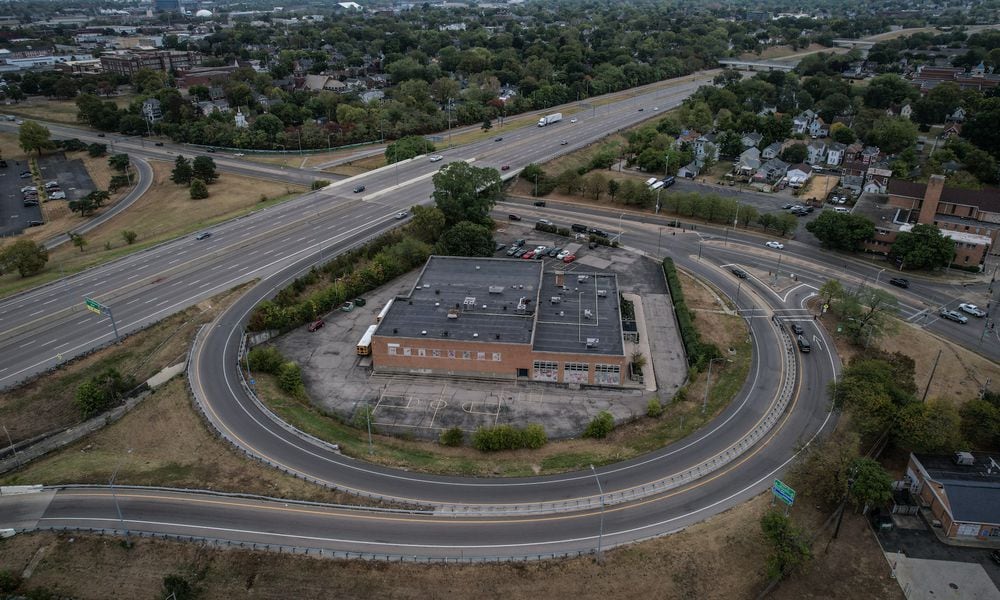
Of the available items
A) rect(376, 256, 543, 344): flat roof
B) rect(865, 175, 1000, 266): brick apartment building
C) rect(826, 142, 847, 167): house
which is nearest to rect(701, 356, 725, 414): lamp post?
rect(376, 256, 543, 344): flat roof

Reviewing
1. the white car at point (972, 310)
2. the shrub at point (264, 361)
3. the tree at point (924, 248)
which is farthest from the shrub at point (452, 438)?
the tree at point (924, 248)

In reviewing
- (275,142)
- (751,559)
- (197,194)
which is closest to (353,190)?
(197,194)

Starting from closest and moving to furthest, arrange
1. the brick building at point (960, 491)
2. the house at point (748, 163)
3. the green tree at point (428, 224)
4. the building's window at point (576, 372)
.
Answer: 1. the brick building at point (960, 491)
2. the building's window at point (576, 372)
3. the green tree at point (428, 224)
4. the house at point (748, 163)

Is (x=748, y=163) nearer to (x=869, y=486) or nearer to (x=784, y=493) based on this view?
(x=869, y=486)

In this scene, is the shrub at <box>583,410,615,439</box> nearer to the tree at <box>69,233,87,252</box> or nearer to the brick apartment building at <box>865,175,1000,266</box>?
the brick apartment building at <box>865,175,1000,266</box>

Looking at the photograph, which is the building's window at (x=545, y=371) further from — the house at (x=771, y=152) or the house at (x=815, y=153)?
the house at (x=815, y=153)

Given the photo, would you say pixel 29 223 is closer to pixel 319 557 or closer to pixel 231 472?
pixel 231 472
